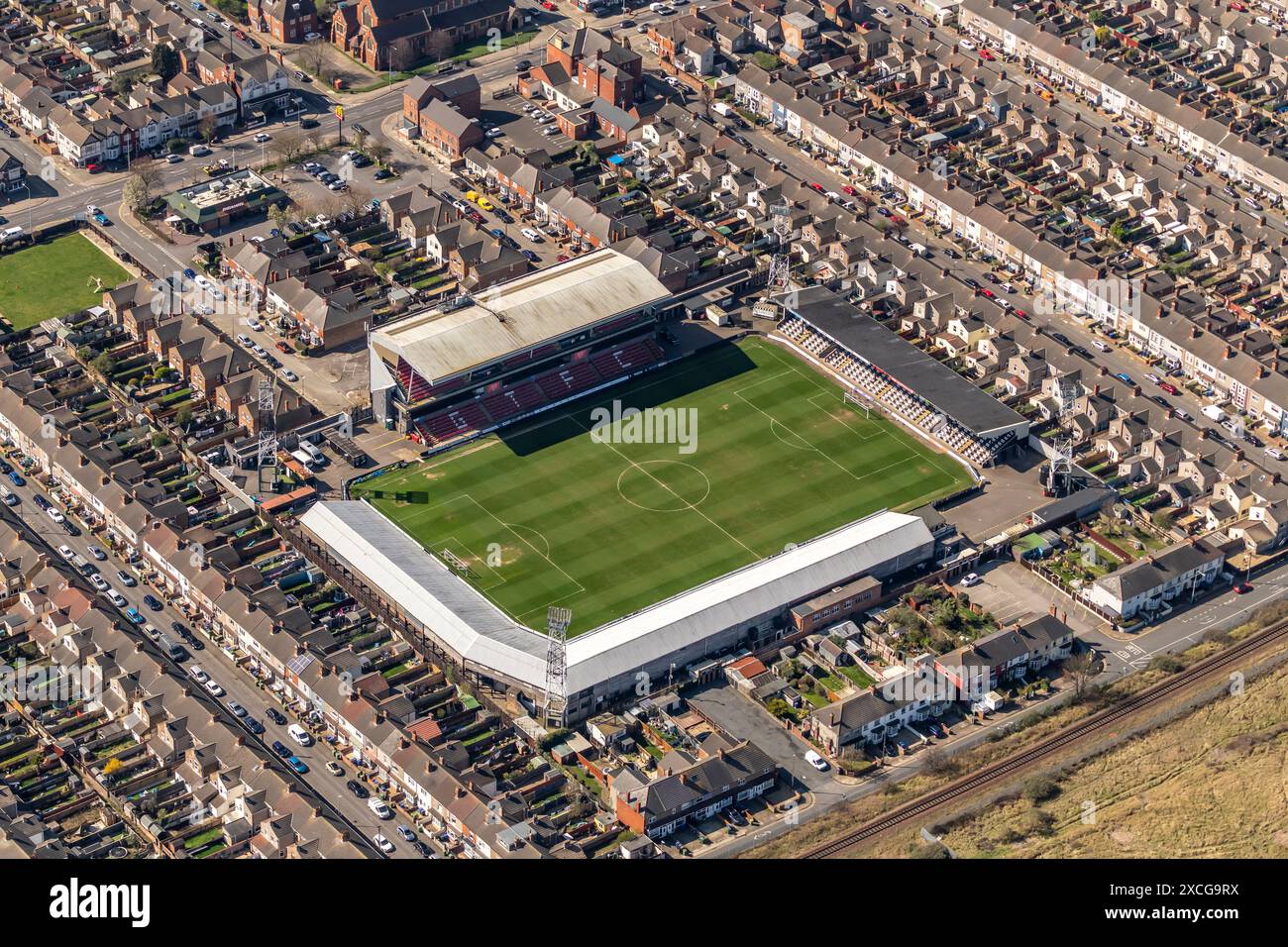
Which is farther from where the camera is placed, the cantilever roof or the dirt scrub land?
the cantilever roof

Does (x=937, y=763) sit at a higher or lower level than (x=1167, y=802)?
higher

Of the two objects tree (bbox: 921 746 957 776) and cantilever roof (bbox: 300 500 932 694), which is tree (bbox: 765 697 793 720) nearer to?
cantilever roof (bbox: 300 500 932 694)

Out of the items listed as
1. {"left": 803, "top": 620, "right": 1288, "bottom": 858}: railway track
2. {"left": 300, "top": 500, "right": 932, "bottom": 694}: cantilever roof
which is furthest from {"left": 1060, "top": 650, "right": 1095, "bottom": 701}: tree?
{"left": 300, "top": 500, "right": 932, "bottom": 694}: cantilever roof

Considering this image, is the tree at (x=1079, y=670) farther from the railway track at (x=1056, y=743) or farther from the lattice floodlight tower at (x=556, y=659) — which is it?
the lattice floodlight tower at (x=556, y=659)

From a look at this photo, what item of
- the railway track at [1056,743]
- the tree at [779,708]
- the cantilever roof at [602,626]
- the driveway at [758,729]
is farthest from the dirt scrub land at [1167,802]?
the cantilever roof at [602,626]

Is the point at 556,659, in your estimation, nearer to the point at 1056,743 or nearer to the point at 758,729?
the point at 758,729

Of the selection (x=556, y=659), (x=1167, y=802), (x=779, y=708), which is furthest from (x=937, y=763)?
(x=556, y=659)

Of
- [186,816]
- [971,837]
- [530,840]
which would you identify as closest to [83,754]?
[186,816]
